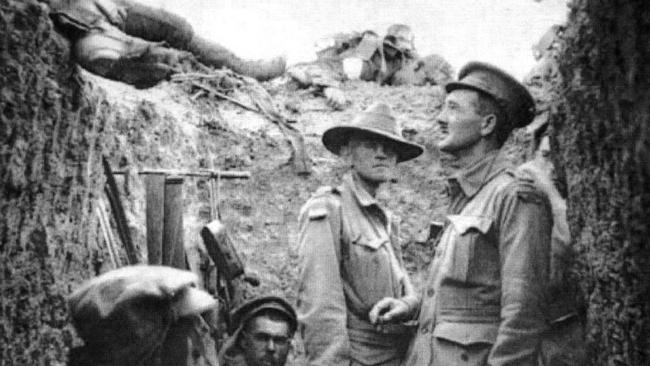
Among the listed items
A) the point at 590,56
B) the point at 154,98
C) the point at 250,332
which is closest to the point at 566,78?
the point at 590,56

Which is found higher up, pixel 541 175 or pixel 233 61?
pixel 233 61

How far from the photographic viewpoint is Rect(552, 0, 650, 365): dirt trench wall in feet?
5.37

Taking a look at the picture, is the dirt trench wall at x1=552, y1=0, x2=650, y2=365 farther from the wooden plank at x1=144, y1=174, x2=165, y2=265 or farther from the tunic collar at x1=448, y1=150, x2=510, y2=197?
the wooden plank at x1=144, y1=174, x2=165, y2=265

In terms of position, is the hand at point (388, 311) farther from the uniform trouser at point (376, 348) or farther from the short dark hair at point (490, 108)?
the short dark hair at point (490, 108)

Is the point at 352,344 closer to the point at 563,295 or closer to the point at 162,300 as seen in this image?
the point at 563,295

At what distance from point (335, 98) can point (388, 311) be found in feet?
22.9

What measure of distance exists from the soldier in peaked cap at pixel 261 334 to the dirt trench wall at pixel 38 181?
263cm

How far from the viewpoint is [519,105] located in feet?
11.4

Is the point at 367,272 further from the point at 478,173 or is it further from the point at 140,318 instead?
the point at 140,318

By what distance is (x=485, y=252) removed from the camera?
3.19m

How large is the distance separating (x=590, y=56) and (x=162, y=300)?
4.50ft

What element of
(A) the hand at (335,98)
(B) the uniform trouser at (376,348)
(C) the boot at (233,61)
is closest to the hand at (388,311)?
(B) the uniform trouser at (376,348)

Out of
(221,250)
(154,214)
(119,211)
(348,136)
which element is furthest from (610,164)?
(221,250)

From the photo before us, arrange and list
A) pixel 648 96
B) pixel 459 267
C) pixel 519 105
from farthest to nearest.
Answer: pixel 519 105 < pixel 459 267 < pixel 648 96
